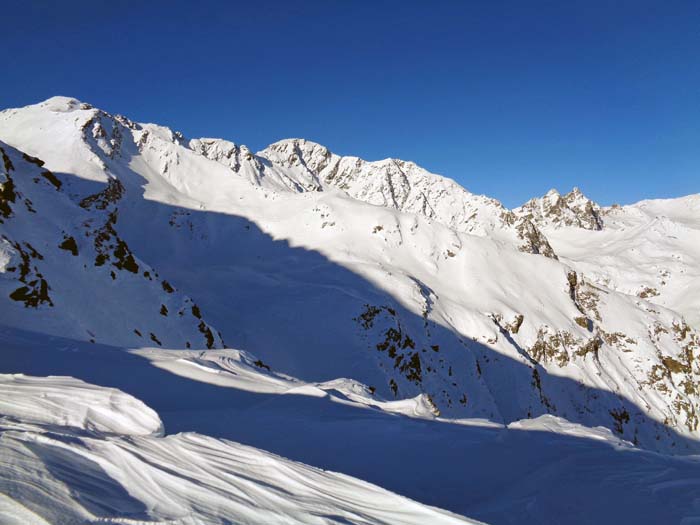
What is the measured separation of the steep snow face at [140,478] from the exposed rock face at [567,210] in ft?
556

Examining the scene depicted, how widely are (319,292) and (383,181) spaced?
9618cm

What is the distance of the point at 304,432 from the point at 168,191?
170 ft

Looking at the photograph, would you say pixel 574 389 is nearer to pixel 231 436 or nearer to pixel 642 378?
pixel 642 378

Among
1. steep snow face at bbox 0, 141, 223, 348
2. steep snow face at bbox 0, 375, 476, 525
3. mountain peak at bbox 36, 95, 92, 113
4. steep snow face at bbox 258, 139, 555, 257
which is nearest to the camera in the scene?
steep snow face at bbox 0, 375, 476, 525

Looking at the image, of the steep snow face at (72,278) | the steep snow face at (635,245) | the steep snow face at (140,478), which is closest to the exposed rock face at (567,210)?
the steep snow face at (635,245)

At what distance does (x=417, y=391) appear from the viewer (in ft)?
99.8

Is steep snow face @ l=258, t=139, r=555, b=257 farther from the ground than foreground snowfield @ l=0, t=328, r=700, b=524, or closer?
farther from the ground

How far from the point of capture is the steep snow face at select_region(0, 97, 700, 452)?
816 inches

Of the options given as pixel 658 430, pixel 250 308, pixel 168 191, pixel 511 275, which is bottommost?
pixel 658 430

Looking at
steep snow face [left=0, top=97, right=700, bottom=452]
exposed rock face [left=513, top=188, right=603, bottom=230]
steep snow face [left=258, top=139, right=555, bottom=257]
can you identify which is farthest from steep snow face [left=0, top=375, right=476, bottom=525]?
exposed rock face [left=513, top=188, right=603, bottom=230]

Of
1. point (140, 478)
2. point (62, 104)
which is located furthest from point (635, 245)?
point (140, 478)

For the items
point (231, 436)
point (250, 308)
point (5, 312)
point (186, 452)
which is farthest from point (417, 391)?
point (186, 452)

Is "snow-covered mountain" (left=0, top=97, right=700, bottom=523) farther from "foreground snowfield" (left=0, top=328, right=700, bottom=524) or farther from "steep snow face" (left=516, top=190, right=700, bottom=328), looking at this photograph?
"steep snow face" (left=516, top=190, right=700, bottom=328)

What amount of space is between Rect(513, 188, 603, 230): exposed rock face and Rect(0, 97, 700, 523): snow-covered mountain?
98.6m
